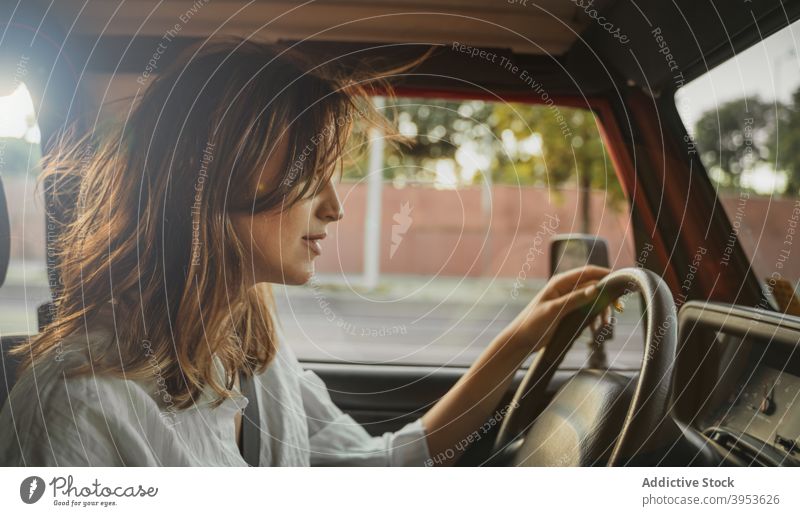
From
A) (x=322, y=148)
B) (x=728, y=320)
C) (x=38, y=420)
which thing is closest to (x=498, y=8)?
(x=322, y=148)

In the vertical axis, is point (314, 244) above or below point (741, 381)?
above

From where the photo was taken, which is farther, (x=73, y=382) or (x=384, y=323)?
(x=384, y=323)

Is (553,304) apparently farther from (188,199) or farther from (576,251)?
(188,199)

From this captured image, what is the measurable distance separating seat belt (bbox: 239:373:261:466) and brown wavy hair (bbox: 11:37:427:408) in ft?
0.10

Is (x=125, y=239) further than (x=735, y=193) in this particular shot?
No

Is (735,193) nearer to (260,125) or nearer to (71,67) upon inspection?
(260,125)

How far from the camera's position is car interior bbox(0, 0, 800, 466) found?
33.6 inches

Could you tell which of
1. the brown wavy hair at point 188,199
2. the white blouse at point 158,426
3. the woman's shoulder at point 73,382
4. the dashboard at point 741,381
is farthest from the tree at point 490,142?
the woman's shoulder at point 73,382

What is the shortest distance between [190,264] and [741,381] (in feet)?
2.50

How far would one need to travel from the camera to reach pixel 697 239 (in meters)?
1.08

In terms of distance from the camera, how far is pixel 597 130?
105cm

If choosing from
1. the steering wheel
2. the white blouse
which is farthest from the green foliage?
the white blouse

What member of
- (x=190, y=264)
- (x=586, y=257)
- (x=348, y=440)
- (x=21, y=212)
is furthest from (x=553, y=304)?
(x=21, y=212)
